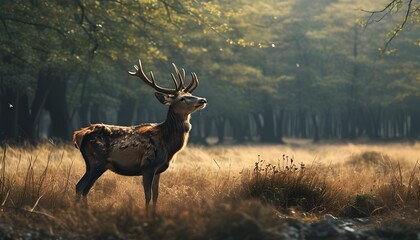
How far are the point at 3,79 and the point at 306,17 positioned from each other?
36742mm

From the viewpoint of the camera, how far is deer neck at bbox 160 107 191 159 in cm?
917

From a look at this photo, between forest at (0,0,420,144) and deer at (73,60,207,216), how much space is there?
27.6 feet

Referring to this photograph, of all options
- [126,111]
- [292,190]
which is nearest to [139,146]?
[292,190]

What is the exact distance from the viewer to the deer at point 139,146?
29.5 feet

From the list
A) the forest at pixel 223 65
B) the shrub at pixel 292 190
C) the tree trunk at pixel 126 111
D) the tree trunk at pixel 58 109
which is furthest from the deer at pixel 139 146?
the tree trunk at pixel 126 111

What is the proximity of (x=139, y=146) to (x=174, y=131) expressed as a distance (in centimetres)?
56

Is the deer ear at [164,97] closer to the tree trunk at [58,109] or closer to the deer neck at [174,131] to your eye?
the deer neck at [174,131]

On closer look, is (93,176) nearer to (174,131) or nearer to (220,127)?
(174,131)

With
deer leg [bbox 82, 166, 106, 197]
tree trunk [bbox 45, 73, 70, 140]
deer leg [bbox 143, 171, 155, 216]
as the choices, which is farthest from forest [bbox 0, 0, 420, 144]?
deer leg [bbox 143, 171, 155, 216]

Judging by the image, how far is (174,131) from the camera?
9.25 m

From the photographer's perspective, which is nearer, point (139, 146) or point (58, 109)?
point (139, 146)

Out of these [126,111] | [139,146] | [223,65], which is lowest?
[139,146]

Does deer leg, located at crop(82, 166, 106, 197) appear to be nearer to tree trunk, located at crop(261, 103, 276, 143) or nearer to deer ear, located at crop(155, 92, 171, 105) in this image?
deer ear, located at crop(155, 92, 171, 105)

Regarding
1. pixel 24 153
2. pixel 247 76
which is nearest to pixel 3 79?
pixel 24 153
